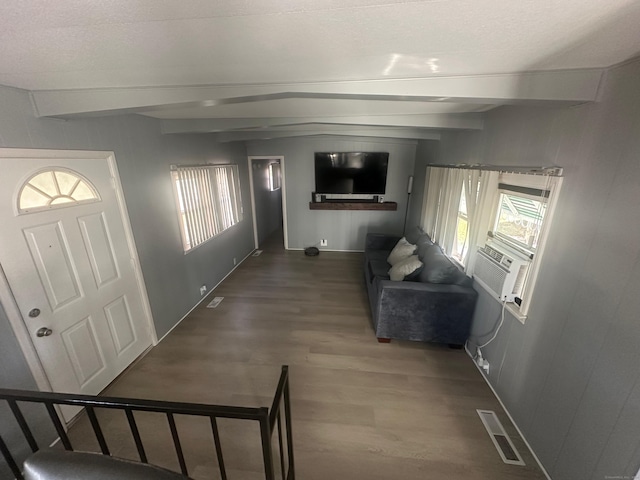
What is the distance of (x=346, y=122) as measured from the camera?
2.68 meters

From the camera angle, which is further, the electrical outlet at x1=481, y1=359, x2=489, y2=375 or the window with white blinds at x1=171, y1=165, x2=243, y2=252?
the window with white blinds at x1=171, y1=165, x2=243, y2=252

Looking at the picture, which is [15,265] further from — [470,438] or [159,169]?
[470,438]

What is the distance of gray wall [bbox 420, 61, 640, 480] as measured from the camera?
116 centimetres

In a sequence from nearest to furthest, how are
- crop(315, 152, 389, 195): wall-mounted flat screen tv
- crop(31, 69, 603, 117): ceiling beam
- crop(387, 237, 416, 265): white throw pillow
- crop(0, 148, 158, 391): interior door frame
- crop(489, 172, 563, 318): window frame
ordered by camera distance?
crop(31, 69, 603, 117): ceiling beam → crop(0, 148, 158, 391): interior door frame → crop(489, 172, 563, 318): window frame → crop(387, 237, 416, 265): white throw pillow → crop(315, 152, 389, 195): wall-mounted flat screen tv

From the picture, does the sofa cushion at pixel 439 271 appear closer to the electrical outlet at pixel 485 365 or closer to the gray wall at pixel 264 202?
the electrical outlet at pixel 485 365

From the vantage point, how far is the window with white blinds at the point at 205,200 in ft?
10.4

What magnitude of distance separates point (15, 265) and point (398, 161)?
501 cm

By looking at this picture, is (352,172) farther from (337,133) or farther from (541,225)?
(541,225)

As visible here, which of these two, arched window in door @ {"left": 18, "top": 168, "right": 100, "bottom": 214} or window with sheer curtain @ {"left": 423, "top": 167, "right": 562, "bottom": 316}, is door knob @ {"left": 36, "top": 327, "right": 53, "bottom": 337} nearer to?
arched window in door @ {"left": 18, "top": 168, "right": 100, "bottom": 214}

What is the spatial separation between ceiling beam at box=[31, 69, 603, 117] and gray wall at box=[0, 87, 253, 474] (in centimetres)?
19

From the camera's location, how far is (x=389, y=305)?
100 inches

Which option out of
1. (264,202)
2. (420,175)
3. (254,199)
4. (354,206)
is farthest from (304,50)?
(264,202)

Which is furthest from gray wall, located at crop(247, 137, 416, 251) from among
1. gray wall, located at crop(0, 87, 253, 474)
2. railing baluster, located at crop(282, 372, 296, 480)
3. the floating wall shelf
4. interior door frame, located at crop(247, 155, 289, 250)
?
railing baluster, located at crop(282, 372, 296, 480)

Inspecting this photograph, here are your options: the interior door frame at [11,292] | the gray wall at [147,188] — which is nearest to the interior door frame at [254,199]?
the gray wall at [147,188]
